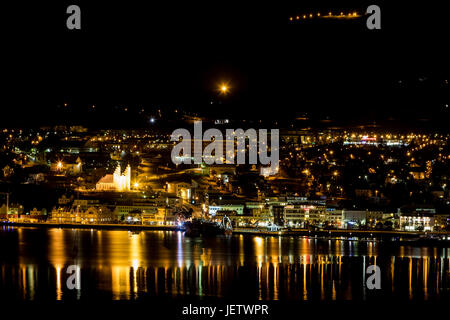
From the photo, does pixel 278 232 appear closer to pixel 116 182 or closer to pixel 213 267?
pixel 213 267

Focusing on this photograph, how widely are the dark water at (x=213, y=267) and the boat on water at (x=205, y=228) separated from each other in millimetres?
757

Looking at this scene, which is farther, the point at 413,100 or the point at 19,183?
the point at 413,100

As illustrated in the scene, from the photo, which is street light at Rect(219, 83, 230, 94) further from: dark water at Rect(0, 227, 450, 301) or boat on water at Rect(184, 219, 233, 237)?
dark water at Rect(0, 227, 450, 301)

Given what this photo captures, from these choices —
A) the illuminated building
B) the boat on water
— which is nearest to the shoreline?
the boat on water

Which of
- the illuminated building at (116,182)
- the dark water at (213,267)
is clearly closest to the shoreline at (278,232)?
the dark water at (213,267)

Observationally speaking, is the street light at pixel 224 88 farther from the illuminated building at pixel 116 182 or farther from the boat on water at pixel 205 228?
the boat on water at pixel 205 228

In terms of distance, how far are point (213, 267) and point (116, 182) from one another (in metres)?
7.91

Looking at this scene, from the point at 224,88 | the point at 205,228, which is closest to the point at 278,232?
the point at 205,228

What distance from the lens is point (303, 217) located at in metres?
14.8

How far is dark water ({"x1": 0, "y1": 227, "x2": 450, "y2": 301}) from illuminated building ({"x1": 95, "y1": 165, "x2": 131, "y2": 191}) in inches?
169

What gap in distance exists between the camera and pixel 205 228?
14148 mm
